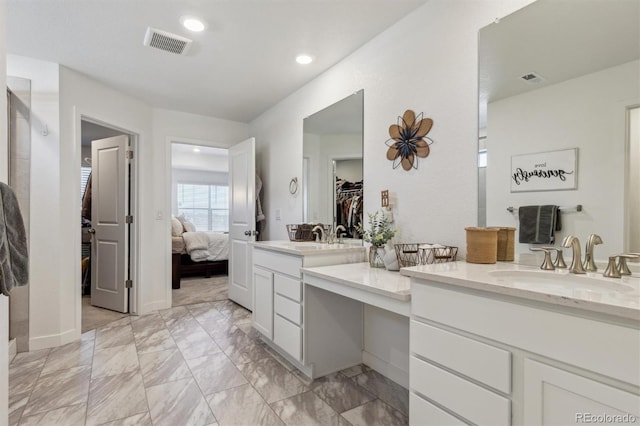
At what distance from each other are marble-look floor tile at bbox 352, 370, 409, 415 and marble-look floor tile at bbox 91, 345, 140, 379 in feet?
5.49

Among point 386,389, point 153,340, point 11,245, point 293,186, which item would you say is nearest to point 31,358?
point 153,340

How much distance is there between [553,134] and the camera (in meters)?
1.41

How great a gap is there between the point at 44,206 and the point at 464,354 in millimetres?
3350

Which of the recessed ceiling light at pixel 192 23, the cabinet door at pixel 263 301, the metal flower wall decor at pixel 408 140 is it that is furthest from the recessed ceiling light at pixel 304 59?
the cabinet door at pixel 263 301

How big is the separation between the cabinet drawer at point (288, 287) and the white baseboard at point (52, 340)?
6.52 ft

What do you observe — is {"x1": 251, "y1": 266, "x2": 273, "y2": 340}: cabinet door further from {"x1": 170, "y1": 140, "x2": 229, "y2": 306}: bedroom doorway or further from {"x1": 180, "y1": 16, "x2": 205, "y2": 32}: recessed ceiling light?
{"x1": 180, "y1": 16, "x2": 205, "y2": 32}: recessed ceiling light

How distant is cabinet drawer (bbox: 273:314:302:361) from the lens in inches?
85.5

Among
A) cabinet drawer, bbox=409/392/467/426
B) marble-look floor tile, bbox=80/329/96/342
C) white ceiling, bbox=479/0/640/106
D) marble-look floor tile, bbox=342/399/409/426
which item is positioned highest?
white ceiling, bbox=479/0/640/106

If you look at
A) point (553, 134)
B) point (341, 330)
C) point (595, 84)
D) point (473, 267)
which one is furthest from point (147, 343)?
point (595, 84)

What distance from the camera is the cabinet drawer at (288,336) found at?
2.17 m

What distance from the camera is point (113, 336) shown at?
297 centimetres

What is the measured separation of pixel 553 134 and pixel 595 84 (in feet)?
0.75

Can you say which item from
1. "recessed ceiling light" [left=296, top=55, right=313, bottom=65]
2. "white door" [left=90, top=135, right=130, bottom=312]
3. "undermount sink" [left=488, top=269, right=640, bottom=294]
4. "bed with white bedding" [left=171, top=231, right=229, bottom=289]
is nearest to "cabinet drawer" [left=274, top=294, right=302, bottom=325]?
"undermount sink" [left=488, top=269, right=640, bottom=294]

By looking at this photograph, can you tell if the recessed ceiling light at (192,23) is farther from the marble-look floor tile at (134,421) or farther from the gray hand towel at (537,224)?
the marble-look floor tile at (134,421)
